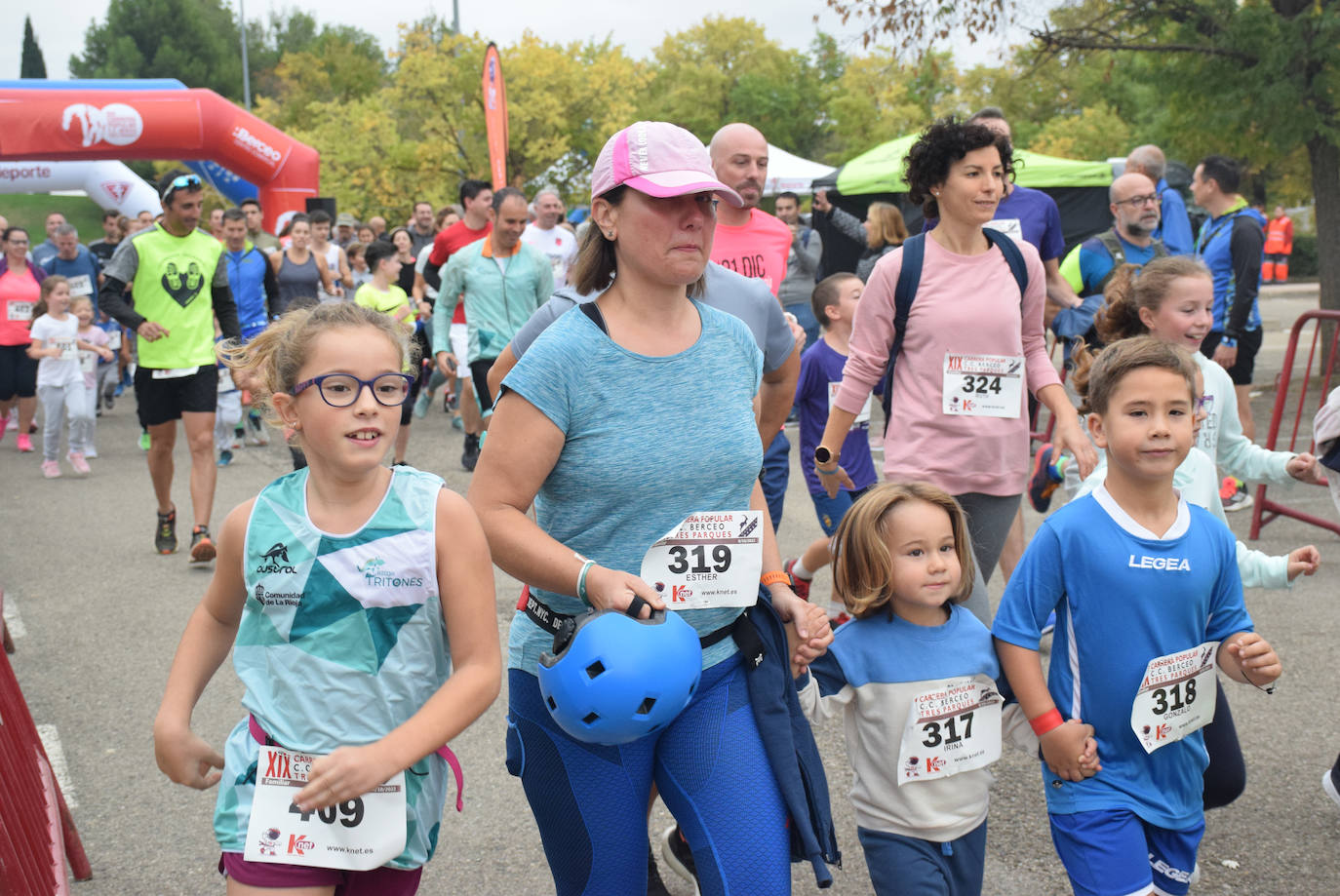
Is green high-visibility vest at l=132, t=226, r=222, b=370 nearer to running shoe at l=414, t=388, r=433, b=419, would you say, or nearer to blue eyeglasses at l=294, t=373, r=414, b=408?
blue eyeglasses at l=294, t=373, r=414, b=408

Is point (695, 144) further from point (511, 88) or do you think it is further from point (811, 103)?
point (811, 103)

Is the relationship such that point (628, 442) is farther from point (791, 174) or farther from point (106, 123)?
point (106, 123)

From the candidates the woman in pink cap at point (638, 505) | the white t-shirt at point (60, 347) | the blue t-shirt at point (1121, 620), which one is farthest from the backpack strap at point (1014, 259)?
the white t-shirt at point (60, 347)

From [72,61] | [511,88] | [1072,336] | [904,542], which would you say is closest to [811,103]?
[511,88]

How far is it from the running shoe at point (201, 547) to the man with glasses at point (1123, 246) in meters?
5.27

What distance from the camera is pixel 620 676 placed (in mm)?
2227

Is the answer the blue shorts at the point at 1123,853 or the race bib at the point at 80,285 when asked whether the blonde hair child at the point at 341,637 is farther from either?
the race bib at the point at 80,285

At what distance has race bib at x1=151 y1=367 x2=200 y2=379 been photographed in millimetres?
7684

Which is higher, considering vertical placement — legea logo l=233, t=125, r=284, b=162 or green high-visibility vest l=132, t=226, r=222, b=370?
legea logo l=233, t=125, r=284, b=162

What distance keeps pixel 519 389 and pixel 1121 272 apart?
271cm

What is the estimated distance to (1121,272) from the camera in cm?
436

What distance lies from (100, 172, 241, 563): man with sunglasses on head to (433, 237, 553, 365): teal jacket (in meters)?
1.88

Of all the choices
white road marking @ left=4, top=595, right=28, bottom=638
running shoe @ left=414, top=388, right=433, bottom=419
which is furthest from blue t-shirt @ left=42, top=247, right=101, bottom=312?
white road marking @ left=4, top=595, right=28, bottom=638

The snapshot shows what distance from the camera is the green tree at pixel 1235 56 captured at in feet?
41.2
